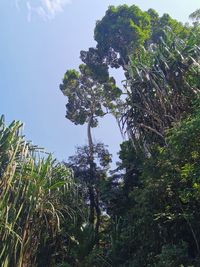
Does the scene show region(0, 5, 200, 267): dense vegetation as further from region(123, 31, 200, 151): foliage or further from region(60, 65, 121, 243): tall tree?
region(60, 65, 121, 243): tall tree

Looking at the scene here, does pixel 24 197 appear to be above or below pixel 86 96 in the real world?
below

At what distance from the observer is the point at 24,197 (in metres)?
7.23

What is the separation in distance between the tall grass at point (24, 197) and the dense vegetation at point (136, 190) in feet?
0.06

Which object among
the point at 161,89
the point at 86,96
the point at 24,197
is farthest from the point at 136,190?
the point at 86,96

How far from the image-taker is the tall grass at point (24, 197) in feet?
22.1

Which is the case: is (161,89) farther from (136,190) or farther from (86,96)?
(86,96)

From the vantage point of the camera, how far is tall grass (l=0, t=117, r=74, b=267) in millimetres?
6742

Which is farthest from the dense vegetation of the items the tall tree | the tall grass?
the tall tree

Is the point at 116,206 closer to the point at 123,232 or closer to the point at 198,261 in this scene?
the point at 123,232

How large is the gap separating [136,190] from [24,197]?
3.08m

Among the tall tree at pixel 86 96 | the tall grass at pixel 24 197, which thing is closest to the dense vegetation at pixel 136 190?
the tall grass at pixel 24 197

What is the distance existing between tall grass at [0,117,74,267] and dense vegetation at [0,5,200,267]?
2 cm

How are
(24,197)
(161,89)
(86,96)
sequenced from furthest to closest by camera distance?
(86,96) < (161,89) < (24,197)

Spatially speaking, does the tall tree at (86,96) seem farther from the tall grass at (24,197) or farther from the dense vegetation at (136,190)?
the tall grass at (24,197)
